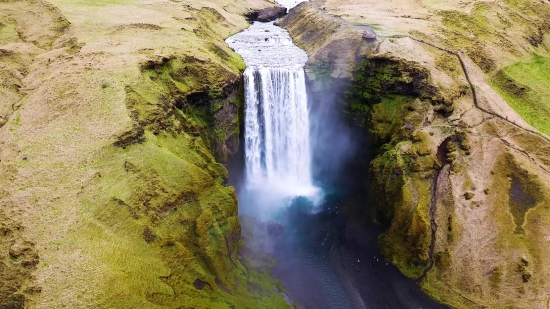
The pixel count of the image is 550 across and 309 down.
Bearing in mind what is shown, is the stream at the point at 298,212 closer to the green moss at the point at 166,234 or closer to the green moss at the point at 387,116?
the green moss at the point at 166,234

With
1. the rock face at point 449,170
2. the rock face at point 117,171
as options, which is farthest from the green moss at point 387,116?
the rock face at point 117,171

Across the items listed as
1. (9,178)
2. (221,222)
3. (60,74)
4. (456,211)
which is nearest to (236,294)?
(221,222)

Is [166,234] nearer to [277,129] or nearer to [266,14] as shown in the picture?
[277,129]

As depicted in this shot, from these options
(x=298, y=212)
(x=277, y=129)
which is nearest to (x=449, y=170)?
(x=298, y=212)

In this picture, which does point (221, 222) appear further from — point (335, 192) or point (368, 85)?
point (368, 85)

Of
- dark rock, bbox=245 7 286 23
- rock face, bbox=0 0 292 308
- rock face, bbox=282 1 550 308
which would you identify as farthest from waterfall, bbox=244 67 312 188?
dark rock, bbox=245 7 286 23

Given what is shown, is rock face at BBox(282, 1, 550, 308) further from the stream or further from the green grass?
the stream
